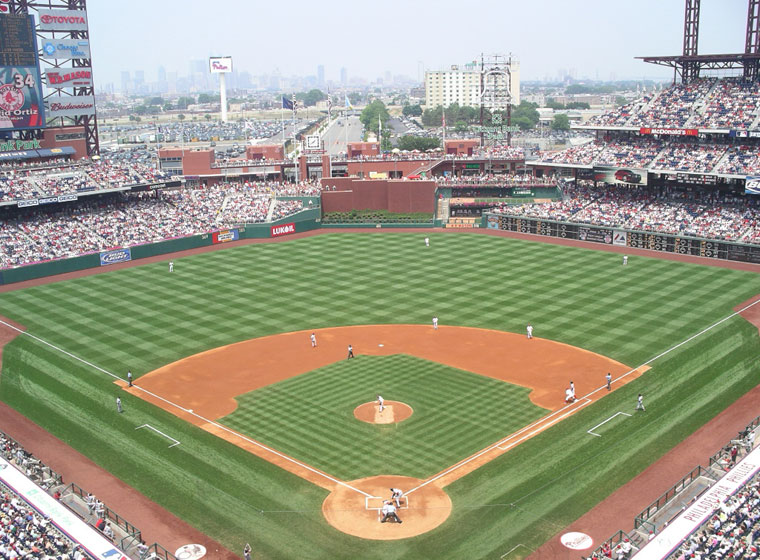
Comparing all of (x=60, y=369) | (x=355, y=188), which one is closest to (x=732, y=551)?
(x=60, y=369)

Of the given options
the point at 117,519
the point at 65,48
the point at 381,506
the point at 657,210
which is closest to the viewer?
the point at 117,519

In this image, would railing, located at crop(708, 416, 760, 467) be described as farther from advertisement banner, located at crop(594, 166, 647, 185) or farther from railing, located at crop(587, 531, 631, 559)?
advertisement banner, located at crop(594, 166, 647, 185)

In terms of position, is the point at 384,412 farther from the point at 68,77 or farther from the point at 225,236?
the point at 68,77

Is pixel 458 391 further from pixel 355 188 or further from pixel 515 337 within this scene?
pixel 355 188

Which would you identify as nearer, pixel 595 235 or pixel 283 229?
pixel 595 235

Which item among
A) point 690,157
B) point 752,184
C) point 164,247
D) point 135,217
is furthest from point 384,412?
point 690,157

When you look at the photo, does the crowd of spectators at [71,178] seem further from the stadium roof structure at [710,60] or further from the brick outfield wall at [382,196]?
the stadium roof structure at [710,60]

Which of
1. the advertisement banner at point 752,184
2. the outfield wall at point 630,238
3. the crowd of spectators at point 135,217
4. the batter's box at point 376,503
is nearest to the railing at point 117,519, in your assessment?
the batter's box at point 376,503

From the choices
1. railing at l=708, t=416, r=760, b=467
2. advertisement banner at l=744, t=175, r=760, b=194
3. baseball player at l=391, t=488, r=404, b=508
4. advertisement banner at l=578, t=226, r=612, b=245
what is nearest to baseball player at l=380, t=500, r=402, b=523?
baseball player at l=391, t=488, r=404, b=508
